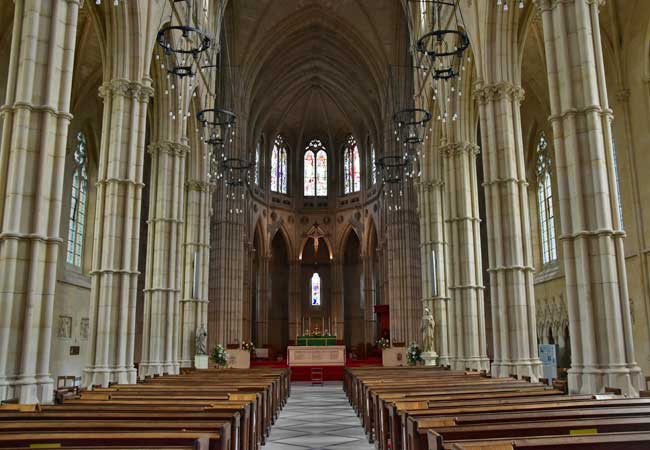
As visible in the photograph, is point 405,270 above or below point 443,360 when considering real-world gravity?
above

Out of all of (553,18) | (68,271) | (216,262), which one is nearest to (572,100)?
(553,18)

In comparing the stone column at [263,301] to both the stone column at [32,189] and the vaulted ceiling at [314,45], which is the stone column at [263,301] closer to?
the vaulted ceiling at [314,45]

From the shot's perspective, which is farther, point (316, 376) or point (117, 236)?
point (316, 376)

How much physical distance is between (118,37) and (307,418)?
40.3ft

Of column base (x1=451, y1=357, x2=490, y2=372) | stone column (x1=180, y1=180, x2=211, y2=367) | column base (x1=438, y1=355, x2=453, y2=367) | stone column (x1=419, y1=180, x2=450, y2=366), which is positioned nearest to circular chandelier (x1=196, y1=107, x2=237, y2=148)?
stone column (x1=180, y1=180, x2=211, y2=367)

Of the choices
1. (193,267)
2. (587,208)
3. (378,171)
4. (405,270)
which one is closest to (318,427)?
(587,208)

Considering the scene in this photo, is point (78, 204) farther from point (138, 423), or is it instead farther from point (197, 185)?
point (138, 423)

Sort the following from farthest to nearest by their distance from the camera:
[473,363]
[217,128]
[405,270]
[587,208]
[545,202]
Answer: [405,270] < [545,202] < [217,128] < [473,363] < [587,208]

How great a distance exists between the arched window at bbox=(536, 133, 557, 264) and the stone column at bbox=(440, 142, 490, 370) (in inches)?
403

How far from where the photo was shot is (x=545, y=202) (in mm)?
32469

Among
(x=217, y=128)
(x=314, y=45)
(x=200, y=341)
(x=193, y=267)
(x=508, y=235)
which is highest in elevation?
(x=314, y=45)

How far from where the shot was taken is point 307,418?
15.3 metres

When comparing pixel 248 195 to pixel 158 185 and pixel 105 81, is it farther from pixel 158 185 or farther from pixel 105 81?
pixel 105 81

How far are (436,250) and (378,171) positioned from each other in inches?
773
